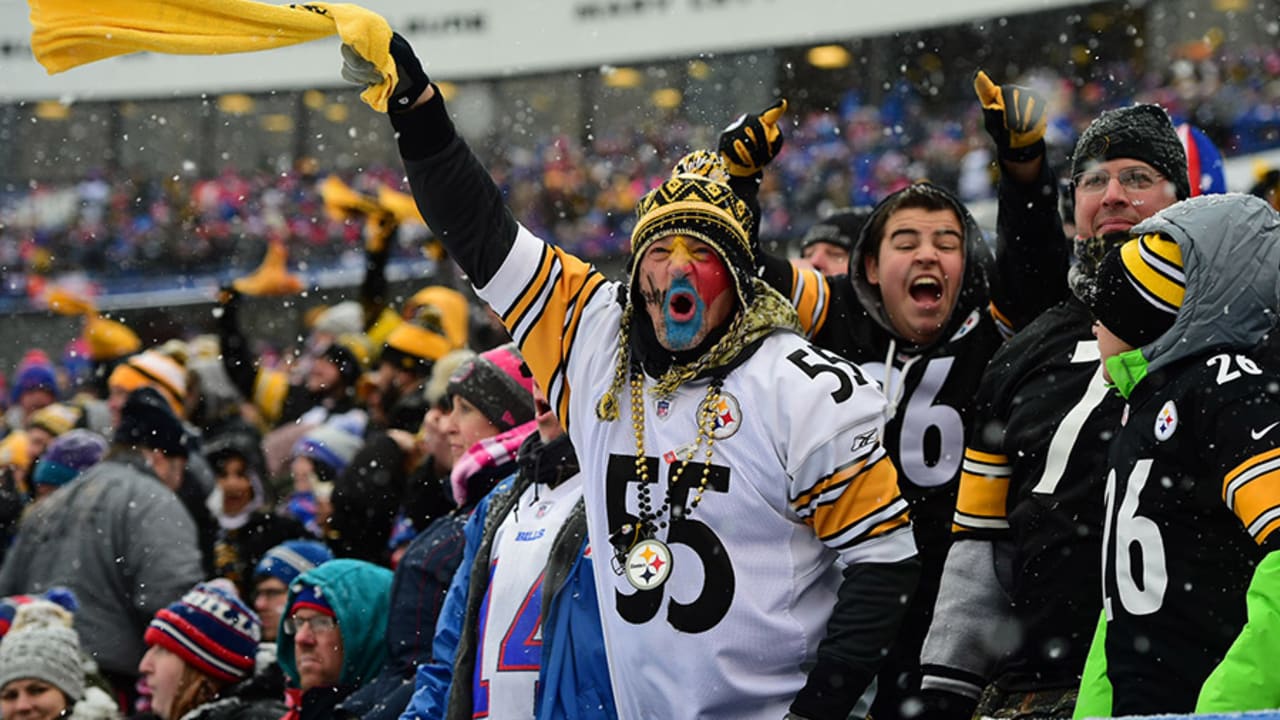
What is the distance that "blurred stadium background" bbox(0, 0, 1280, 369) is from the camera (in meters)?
26.3

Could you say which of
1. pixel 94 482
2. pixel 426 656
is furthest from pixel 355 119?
pixel 426 656

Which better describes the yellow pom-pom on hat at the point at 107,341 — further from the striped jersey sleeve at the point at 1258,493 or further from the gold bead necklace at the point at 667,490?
the striped jersey sleeve at the point at 1258,493

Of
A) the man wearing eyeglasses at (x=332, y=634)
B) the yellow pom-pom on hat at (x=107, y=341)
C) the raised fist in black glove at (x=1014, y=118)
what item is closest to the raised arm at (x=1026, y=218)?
the raised fist in black glove at (x=1014, y=118)

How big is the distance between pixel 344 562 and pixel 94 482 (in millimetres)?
2155

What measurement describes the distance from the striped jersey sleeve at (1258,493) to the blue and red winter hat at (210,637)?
135 inches

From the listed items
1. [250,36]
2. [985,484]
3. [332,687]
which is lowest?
[332,687]

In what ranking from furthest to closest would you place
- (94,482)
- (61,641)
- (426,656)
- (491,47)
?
(491,47)
(94,482)
(61,641)
(426,656)

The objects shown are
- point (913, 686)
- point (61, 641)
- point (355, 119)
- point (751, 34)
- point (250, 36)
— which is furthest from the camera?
point (355, 119)

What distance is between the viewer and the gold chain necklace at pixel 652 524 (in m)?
3.33

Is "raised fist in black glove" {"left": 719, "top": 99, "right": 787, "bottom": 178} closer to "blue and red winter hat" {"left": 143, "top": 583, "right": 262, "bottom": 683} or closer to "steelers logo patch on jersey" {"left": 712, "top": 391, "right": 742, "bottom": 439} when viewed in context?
"steelers logo patch on jersey" {"left": 712, "top": 391, "right": 742, "bottom": 439}

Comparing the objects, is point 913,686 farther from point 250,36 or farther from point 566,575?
point 250,36

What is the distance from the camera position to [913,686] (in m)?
3.91

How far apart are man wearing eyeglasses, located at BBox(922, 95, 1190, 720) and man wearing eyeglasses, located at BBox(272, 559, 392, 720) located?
186 cm

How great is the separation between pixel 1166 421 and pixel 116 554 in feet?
15.5
